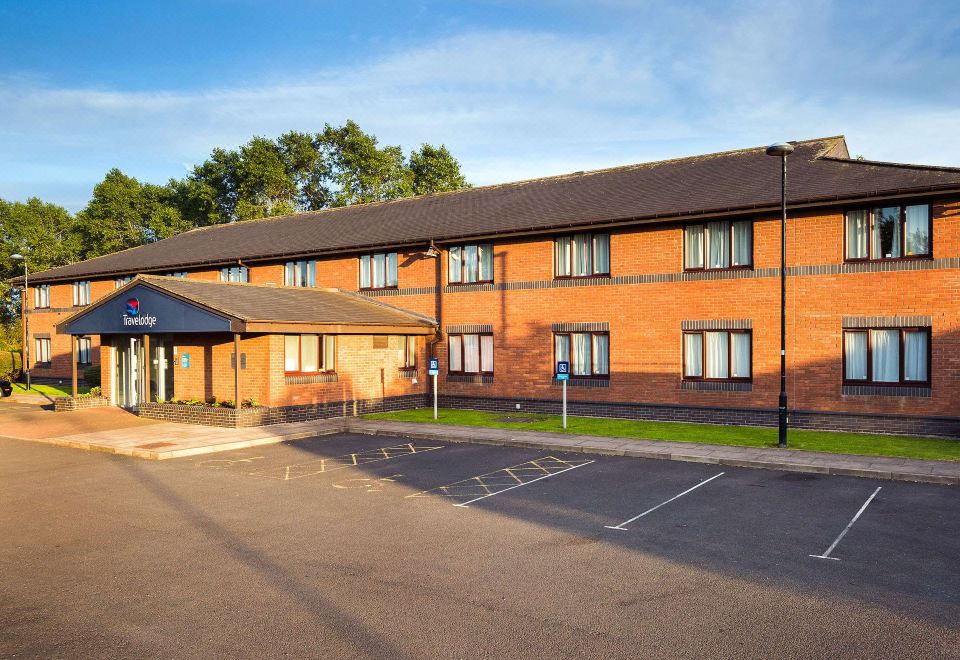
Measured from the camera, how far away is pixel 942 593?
278 inches

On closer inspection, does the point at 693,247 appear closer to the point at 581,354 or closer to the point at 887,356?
the point at 581,354

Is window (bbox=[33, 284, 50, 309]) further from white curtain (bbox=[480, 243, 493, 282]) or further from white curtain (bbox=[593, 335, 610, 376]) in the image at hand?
white curtain (bbox=[593, 335, 610, 376])

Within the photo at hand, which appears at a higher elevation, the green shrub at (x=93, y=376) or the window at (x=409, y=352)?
the window at (x=409, y=352)

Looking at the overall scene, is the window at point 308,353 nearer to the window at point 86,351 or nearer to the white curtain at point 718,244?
the white curtain at point 718,244

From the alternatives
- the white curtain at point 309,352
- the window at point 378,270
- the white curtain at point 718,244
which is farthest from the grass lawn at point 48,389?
the white curtain at point 718,244

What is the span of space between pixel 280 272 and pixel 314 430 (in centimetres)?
1207

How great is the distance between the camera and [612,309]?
21719mm

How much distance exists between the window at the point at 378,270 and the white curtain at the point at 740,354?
1246 centimetres

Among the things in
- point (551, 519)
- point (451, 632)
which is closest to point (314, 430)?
point (551, 519)

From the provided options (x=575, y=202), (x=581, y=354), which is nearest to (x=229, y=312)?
(x=581, y=354)

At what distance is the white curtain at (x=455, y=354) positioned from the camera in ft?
81.8

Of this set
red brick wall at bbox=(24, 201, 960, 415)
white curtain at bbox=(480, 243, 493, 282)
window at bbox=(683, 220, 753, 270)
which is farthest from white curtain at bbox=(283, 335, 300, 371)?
window at bbox=(683, 220, 753, 270)

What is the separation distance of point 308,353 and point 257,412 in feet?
8.94

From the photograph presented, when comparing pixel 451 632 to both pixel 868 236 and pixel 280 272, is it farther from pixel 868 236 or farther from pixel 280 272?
pixel 280 272
